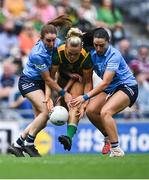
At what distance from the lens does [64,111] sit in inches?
516

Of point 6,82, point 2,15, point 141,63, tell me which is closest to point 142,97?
point 141,63

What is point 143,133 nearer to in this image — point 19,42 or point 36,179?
point 19,42

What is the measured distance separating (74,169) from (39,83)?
3391mm

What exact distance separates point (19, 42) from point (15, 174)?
1088 centimetres

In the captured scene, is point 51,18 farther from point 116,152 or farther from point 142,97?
point 116,152

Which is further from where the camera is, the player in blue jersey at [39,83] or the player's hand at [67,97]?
the player's hand at [67,97]

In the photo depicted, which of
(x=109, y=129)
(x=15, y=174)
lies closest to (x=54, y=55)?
(x=109, y=129)

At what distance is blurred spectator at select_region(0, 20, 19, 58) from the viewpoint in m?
20.5

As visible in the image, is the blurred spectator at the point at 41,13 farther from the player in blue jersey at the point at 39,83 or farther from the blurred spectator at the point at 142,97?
the player in blue jersey at the point at 39,83

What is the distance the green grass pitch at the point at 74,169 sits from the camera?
9844 mm

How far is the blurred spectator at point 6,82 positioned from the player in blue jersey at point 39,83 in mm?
5120

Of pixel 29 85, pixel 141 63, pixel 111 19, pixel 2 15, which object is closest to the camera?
pixel 29 85

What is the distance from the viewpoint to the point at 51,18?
70.6 feet

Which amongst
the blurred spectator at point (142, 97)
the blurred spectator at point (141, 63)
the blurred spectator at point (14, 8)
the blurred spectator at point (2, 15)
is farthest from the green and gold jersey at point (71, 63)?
the blurred spectator at point (14, 8)
